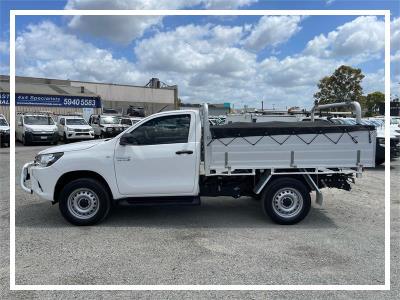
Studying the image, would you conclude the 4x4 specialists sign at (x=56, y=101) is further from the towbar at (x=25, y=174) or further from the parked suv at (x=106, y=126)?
the towbar at (x=25, y=174)

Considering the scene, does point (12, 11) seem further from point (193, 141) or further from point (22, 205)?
point (22, 205)

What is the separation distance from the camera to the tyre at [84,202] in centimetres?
626

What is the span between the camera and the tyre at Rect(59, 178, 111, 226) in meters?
6.26

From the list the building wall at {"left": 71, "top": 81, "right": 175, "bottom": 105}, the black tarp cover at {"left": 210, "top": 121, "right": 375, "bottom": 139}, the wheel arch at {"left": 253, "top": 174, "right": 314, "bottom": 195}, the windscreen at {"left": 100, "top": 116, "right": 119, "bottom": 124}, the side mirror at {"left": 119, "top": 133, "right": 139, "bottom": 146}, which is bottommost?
the wheel arch at {"left": 253, "top": 174, "right": 314, "bottom": 195}

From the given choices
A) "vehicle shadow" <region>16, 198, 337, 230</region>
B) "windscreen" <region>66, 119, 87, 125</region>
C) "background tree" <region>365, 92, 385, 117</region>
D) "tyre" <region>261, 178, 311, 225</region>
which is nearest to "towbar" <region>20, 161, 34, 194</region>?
"vehicle shadow" <region>16, 198, 337, 230</region>

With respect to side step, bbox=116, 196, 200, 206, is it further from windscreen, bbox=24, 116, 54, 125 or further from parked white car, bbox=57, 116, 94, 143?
windscreen, bbox=24, 116, 54, 125

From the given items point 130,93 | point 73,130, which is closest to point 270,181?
point 73,130

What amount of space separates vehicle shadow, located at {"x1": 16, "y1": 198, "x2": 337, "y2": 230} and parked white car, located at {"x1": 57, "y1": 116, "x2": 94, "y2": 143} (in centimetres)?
1740

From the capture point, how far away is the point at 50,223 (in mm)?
6488

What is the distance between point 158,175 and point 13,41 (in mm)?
2877

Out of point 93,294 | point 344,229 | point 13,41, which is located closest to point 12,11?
point 13,41

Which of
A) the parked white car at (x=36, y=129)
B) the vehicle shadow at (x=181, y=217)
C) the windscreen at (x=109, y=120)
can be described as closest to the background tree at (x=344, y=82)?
the windscreen at (x=109, y=120)

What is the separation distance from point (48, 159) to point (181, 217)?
7.77 feet

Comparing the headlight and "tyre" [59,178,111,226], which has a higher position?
the headlight
